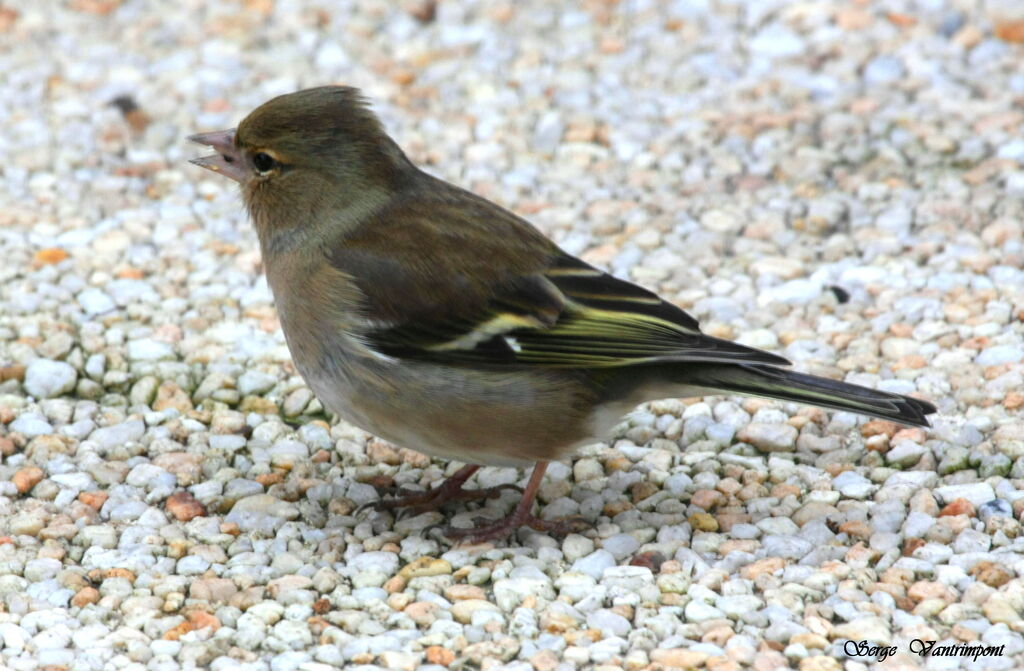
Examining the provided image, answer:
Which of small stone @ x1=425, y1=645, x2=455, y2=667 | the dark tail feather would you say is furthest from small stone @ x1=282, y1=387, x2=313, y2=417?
small stone @ x1=425, y1=645, x2=455, y2=667

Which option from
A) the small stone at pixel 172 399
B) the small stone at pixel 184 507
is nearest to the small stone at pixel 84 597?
the small stone at pixel 184 507

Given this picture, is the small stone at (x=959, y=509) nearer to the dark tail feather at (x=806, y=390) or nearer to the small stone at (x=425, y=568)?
the dark tail feather at (x=806, y=390)

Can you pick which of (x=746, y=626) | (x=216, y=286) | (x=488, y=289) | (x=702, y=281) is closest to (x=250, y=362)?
(x=216, y=286)

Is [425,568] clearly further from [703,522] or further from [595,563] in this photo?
[703,522]

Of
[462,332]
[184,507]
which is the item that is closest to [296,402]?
[184,507]

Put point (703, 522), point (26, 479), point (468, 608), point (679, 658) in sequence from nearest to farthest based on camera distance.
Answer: point (679, 658), point (468, 608), point (703, 522), point (26, 479)

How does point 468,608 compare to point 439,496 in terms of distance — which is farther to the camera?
point 439,496
